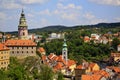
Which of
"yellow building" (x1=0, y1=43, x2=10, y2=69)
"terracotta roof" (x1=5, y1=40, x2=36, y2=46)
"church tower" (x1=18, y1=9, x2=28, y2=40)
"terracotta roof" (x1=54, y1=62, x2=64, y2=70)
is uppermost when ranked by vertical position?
"church tower" (x1=18, y1=9, x2=28, y2=40)

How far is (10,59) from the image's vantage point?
62.9 metres

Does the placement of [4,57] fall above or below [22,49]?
below

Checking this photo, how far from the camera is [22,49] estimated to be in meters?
68.6

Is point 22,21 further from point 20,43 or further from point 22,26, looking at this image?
point 20,43

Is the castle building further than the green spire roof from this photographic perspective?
No

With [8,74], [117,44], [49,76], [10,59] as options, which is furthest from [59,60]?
[117,44]

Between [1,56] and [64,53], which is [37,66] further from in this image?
[64,53]

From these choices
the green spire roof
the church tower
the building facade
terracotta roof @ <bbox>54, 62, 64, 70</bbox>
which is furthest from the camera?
the church tower

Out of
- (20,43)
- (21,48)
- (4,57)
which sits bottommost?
(4,57)

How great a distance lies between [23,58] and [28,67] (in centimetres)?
730

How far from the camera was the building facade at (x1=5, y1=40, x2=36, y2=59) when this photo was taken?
68312 mm

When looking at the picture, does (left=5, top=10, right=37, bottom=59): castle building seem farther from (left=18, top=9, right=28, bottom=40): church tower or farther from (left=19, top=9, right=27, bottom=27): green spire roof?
(left=19, top=9, right=27, bottom=27): green spire roof

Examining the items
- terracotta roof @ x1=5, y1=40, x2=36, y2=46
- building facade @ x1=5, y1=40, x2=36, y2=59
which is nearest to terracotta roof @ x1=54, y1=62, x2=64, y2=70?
building facade @ x1=5, y1=40, x2=36, y2=59

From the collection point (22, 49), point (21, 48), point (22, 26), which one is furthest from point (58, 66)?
point (22, 26)
